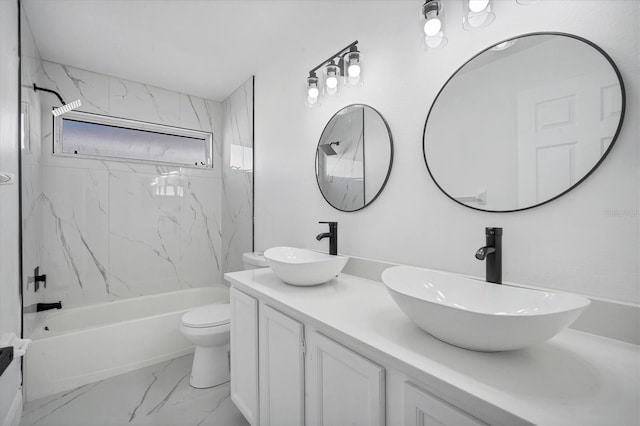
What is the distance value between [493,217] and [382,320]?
0.59 metres

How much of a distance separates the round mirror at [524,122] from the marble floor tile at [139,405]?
187 centimetres

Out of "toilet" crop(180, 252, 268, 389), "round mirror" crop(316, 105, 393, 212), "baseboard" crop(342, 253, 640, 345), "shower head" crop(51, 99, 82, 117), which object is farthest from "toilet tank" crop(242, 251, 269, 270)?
"shower head" crop(51, 99, 82, 117)

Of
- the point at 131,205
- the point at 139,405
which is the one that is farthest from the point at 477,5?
the point at 131,205

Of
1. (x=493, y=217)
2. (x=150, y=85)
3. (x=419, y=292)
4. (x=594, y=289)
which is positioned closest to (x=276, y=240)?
(x=419, y=292)

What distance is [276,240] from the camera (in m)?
2.34

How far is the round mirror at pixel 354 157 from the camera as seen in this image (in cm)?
150

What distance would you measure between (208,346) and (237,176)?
5.45ft

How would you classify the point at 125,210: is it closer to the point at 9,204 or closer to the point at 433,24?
the point at 9,204

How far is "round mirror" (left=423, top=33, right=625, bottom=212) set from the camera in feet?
2.80

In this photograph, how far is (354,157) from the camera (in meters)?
1.67

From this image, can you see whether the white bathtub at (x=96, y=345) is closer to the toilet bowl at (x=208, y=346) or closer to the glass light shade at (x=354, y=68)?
the toilet bowl at (x=208, y=346)

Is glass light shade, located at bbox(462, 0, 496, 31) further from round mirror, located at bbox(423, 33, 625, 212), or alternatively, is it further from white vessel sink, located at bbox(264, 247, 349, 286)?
white vessel sink, located at bbox(264, 247, 349, 286)

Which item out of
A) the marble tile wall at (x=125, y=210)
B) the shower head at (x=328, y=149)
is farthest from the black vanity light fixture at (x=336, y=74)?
the marble tile wall at (x=125, y=210)

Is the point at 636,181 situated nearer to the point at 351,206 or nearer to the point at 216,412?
the point at 351,206
